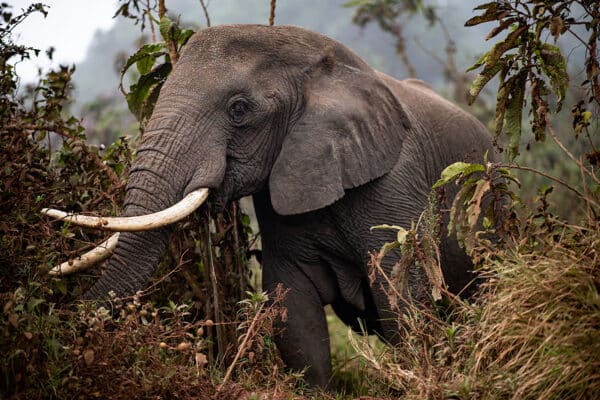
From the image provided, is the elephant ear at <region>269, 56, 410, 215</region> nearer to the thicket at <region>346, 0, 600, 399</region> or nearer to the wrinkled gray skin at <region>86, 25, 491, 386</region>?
the wrinkled gray skin at <region>86, 25, 491, 386</region>

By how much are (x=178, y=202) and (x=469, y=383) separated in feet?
6.52

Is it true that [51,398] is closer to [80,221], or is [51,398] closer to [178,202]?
[80,221]

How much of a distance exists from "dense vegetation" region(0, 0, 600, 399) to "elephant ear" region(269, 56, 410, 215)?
56cm

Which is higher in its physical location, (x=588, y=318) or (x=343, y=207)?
(x=343, y=207)

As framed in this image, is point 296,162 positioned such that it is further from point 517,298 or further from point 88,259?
point 517,298

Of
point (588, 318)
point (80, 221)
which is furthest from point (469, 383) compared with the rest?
point (80, 221)

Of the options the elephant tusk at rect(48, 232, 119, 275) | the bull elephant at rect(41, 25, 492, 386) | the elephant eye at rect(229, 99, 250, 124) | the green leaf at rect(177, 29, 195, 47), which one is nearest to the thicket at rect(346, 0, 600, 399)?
the bull elephant at rect(41, 25, 492, 386)

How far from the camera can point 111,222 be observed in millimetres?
4312

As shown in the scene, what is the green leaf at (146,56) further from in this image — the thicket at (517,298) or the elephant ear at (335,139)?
the thicket at (517,298)

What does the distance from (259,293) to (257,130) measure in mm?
1097

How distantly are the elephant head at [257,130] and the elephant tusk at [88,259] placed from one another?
5cm

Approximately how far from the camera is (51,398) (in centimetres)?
368

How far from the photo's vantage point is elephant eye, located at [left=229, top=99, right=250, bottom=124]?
5.09 metres

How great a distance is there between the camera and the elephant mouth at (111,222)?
4.32m
